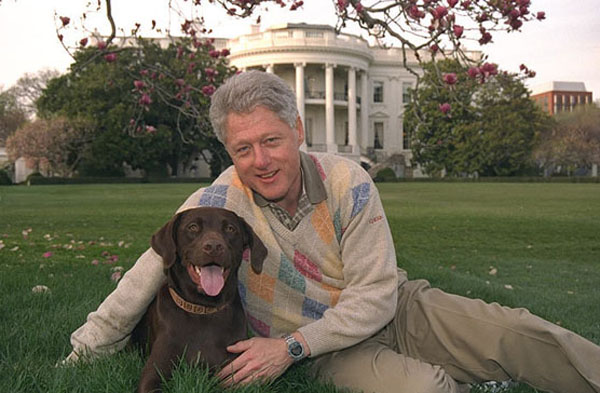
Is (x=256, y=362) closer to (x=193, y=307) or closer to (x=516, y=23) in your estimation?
(x=193, y=307)

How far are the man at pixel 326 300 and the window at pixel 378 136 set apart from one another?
201ft

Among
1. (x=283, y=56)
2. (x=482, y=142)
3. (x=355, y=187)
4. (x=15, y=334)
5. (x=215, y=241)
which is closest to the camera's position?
(x=215, y=241)

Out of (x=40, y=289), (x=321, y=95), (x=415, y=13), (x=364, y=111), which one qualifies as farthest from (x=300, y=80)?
(x=40, y=289)

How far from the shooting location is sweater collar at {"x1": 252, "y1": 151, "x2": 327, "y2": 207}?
3100mm

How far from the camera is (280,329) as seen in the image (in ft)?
10.6

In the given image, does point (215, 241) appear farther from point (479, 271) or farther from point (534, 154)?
point (534, 154)

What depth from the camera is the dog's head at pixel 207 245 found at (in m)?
2.71

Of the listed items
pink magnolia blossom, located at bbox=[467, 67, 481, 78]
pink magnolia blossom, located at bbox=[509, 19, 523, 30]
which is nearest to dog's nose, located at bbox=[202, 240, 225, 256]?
pink magnolia blossom, located at bbox=[509, 19, 523, 30]

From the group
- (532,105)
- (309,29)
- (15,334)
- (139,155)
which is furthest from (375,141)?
(15,334)

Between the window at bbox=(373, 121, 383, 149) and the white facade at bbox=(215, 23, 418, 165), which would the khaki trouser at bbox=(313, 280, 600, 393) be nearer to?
the white facade at bbox=(215, 23, 418, 165)

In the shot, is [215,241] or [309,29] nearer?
[215,241]

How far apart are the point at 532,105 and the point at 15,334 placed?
50.3 metres

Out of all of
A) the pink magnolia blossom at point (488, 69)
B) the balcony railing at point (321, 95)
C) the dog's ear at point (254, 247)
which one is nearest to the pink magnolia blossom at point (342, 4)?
the pink magnolia blossom at point (488, 69)

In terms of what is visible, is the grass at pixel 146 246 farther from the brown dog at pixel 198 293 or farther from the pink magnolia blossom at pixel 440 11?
the pink magnolia blossom at pixel 440 11
